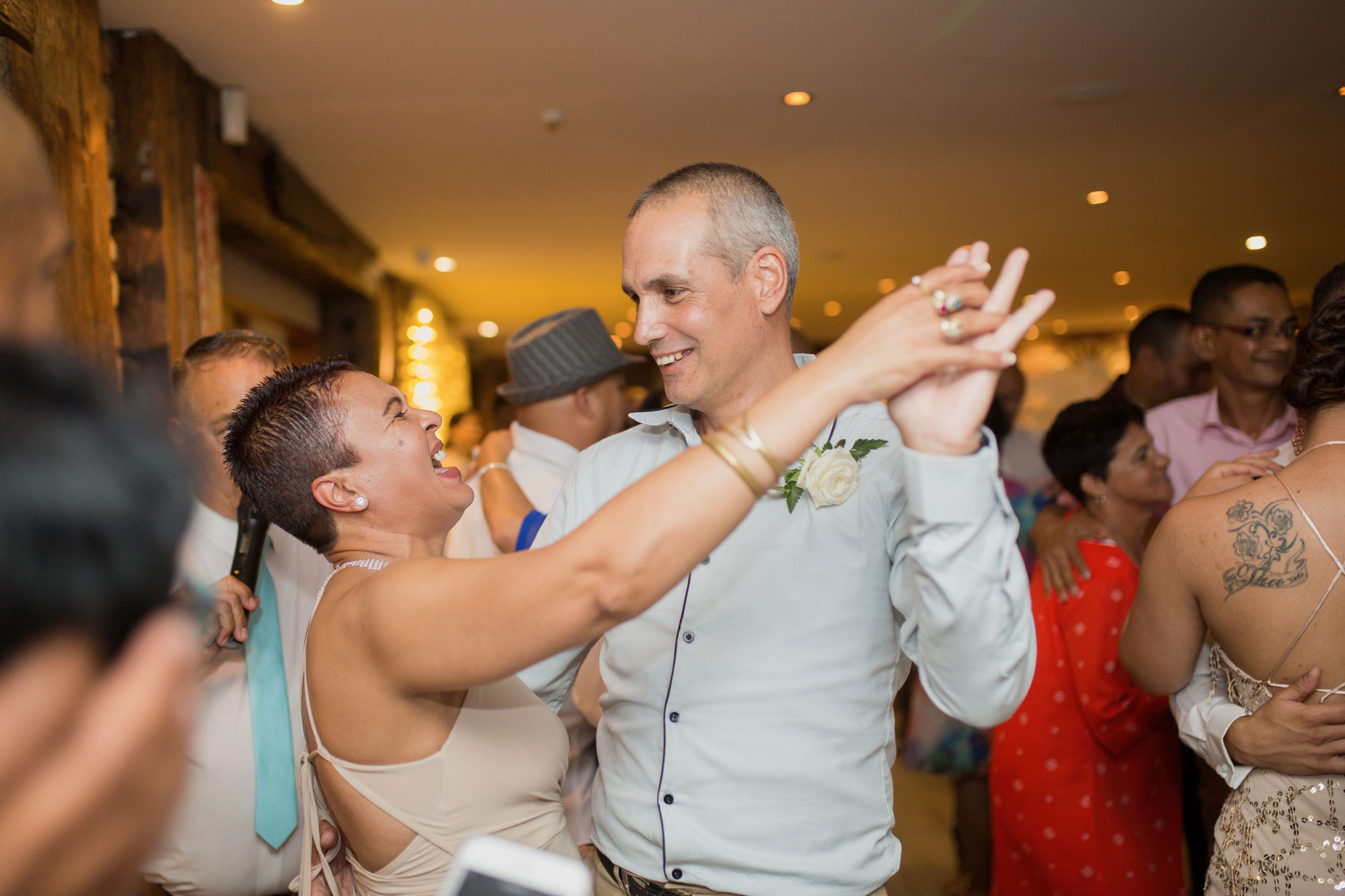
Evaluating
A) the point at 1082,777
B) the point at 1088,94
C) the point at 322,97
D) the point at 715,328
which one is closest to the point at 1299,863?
the point at 1082,777

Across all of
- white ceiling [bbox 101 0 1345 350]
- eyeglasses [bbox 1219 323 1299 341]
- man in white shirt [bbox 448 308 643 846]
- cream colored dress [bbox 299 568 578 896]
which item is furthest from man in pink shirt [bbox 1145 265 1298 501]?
cream colored dress [bbox 299 568 578 896]

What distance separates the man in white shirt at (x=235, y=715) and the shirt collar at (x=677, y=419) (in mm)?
856

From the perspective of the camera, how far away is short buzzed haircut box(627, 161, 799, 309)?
5.09ft

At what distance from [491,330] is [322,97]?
327 inches

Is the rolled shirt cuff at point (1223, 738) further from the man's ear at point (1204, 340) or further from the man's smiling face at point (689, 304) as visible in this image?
the man's ear at point (1204, 340)

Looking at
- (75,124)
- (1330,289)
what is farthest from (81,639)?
(75,124)

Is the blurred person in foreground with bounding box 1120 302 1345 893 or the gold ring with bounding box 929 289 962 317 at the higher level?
the gold ring with bounding box 929 289 962 317

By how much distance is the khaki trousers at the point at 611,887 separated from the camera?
4.48ft

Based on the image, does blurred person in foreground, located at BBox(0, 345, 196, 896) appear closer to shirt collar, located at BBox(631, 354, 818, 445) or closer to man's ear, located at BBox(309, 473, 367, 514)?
man's ear, located at BBox(309, 473, 367, 514)

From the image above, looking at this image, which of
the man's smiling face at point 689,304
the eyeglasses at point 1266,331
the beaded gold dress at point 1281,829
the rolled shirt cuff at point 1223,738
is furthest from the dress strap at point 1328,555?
the eyeglasses at point 1266,331

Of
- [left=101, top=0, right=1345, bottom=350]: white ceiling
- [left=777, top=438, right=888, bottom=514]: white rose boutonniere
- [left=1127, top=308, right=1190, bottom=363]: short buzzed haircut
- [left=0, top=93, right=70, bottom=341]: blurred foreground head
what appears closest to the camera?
[left=0, top=93, right=70, bottom=341]: blurred foreground head

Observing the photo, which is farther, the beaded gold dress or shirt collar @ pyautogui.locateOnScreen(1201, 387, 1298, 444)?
shirt collar @ pyautogui.locateOnScreen(1201, 387, 1298, 444)

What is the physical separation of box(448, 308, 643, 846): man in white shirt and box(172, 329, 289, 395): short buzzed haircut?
3.36 ft

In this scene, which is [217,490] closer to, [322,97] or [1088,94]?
[322,97]
